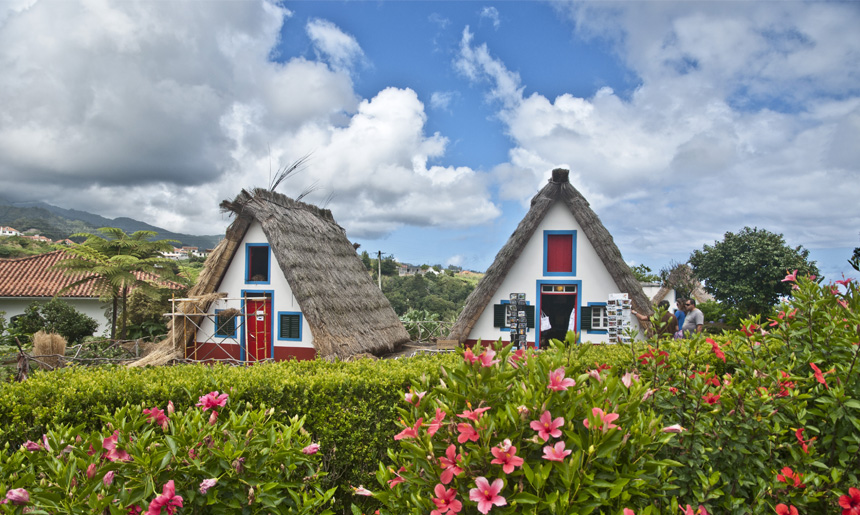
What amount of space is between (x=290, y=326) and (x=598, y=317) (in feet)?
26.6

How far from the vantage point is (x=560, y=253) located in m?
11.2

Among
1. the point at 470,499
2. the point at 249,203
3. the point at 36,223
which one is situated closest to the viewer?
the point at 470,499

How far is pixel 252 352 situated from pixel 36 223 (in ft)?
345

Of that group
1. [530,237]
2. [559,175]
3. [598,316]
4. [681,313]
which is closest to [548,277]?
[530,237]

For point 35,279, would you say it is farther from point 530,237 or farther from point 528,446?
point 528,446

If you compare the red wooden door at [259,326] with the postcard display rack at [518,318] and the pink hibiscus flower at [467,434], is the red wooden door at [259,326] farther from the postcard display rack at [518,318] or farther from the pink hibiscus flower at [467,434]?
the pink hibiscus flower at [467,434]

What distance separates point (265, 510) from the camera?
2383 mm

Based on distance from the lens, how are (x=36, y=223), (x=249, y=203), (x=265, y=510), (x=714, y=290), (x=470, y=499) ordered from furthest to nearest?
(x=36, y=223) < (x=714, y=290) < (x=249, y=203) < (x=265, y=510) < (x=470, y=499)

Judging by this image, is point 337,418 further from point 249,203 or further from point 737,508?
point 249,203

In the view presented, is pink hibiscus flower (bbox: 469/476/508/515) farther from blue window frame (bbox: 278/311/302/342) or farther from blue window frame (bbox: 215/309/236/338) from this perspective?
blue window frame (bbox: 215/309/236/338)

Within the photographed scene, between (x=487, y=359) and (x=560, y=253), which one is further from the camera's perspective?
(x=560, y=253)

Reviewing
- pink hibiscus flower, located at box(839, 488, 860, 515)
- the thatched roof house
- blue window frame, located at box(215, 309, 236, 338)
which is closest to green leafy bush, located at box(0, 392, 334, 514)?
pink hibiscus flower, located at box(839, 488, 860, 515)

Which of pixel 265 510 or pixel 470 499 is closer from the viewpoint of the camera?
pixel 470 499

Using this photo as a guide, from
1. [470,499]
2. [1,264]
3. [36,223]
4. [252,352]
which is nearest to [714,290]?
[252,352]
